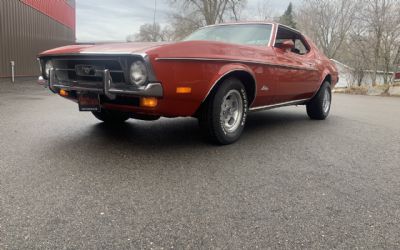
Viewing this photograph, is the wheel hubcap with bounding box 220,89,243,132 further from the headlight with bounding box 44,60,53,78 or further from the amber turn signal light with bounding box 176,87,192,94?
the headlight with bounding box 44,60,53,78

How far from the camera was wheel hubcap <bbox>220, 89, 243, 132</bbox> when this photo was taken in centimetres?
383

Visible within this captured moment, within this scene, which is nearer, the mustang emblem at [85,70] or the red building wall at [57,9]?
the mustang emblem at [85,70]

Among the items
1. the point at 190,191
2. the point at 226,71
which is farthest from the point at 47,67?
the point at 190,191

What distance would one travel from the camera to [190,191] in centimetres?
247

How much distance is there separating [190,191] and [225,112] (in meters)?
1.58

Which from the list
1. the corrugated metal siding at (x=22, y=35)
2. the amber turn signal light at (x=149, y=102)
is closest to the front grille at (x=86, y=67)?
the amber turn signal light at (x=149, y=102)

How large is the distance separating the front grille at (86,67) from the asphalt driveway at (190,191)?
0.70m

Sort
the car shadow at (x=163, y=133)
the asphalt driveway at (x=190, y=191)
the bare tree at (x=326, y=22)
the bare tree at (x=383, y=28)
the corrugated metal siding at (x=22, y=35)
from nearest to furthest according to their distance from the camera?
1. the asphalt driveway at (x=190, y=191)
2. the car shadow at (x=163, y=133)
3. the corrugated metal siding at (x=22, y=35)
4. the bare tree at (x=383, y=28)
5. the bare tree at (x=326, y=22)

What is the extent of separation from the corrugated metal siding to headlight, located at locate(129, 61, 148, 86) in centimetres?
1264

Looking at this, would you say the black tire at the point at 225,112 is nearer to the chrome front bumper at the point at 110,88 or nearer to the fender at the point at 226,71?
the fender at the point at 226,71

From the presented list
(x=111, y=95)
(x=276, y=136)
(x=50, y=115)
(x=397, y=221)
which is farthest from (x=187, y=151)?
(x=50, y=115)

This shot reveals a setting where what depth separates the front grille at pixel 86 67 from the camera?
10.6ft

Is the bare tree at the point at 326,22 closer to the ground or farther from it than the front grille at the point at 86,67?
farther from it

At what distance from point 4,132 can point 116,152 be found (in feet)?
5.66
